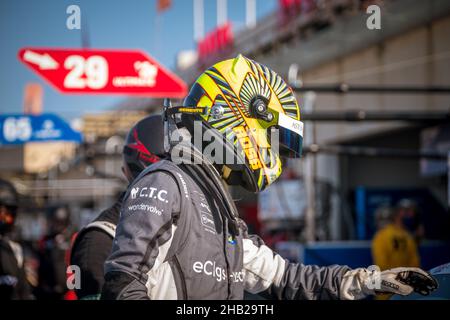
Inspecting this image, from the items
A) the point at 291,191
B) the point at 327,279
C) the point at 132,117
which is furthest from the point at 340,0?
the point at 327,279

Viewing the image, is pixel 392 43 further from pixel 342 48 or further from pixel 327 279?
pixel 327 279

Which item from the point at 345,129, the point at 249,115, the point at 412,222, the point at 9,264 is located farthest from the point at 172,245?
the point at 345,129

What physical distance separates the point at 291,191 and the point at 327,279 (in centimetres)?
1102

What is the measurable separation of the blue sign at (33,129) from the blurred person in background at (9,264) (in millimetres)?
2310

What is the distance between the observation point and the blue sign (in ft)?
24.1

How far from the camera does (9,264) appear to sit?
4680 millimetres

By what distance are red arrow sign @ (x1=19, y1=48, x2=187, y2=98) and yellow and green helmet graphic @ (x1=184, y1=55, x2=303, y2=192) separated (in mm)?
3046

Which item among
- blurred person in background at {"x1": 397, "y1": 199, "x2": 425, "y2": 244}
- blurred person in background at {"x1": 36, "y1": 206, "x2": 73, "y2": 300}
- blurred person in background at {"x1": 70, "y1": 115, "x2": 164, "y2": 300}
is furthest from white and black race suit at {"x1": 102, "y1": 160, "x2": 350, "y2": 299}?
blurred person in background at {"x1": 397, "y1": 199, "x2": 425, "y2": 244}

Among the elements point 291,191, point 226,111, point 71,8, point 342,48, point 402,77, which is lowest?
point 291,191

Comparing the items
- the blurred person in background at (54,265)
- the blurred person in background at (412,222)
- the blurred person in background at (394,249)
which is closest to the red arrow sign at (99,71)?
the blurred person in background at (54,265)

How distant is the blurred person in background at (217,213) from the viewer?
71.6 inches

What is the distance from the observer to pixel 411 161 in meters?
19.1
